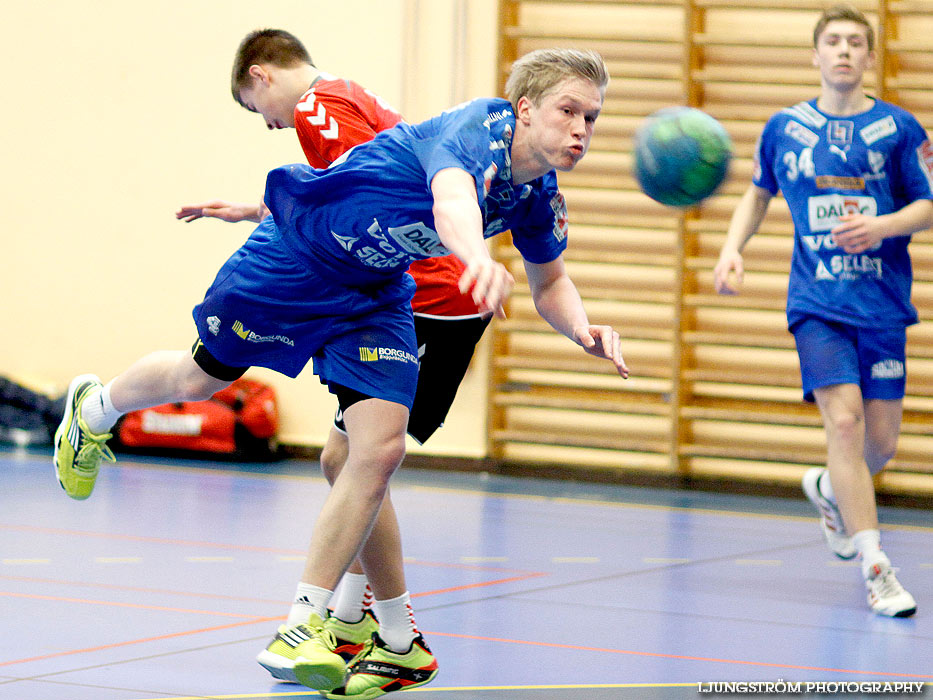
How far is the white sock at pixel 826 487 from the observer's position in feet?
16.8

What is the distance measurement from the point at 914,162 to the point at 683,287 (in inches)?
141

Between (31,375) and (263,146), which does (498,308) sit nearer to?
(263,146)

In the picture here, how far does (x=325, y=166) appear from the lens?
13.0ft

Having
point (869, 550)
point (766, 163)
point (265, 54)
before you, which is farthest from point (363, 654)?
point (766, 163)

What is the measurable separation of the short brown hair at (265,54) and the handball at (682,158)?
1095 mm

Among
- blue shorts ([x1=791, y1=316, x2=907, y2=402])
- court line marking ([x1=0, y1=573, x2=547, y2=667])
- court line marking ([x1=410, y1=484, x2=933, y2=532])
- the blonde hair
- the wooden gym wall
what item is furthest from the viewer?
the wooden gym wall

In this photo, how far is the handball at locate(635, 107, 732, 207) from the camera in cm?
371

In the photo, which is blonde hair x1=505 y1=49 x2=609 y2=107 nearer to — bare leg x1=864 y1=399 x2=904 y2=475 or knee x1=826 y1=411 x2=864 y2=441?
knee x1=826 y1=411 x2=864 y2=441

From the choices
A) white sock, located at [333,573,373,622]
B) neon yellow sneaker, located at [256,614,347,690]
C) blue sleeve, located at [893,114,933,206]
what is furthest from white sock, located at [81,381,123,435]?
blue sleeve, located at [893,114,933,206]

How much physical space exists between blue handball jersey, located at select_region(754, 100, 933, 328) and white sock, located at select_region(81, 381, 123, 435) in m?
2.47

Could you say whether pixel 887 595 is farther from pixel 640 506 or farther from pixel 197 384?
pixel 640 506

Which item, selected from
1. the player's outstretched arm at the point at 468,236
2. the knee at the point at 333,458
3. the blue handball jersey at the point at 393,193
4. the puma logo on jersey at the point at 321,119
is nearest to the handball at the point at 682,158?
the blue handball jersey at the point at 393,193

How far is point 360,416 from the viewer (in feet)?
10.4

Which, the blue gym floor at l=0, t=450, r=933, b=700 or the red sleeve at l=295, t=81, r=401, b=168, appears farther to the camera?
the red sleeve at l=295, t=81, r=401, b=168
